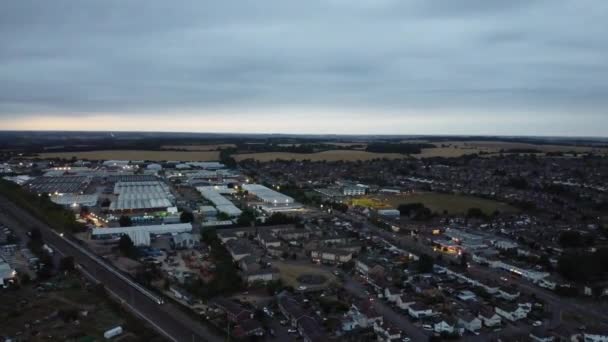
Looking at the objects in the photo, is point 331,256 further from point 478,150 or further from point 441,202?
point 478,150

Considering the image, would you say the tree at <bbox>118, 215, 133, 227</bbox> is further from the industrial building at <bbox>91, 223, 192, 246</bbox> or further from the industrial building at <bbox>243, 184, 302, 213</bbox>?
the industrial building at <bbox>243, 184, 302, 213</bbox>

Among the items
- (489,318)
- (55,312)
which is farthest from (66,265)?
(489,318)

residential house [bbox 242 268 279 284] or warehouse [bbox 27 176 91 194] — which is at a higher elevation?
warehouse [bbox 27 176 91 194]

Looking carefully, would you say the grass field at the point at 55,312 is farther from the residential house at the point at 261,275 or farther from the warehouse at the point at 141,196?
the warehouse at the point at 141,196

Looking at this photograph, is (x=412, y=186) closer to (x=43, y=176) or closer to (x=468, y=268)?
→ (x=468, y=268)

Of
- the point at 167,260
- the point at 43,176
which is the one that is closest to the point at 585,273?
the point at 167,260

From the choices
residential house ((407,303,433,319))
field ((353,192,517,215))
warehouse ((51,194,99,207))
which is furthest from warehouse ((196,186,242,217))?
residential house ((407,303,433,319))
